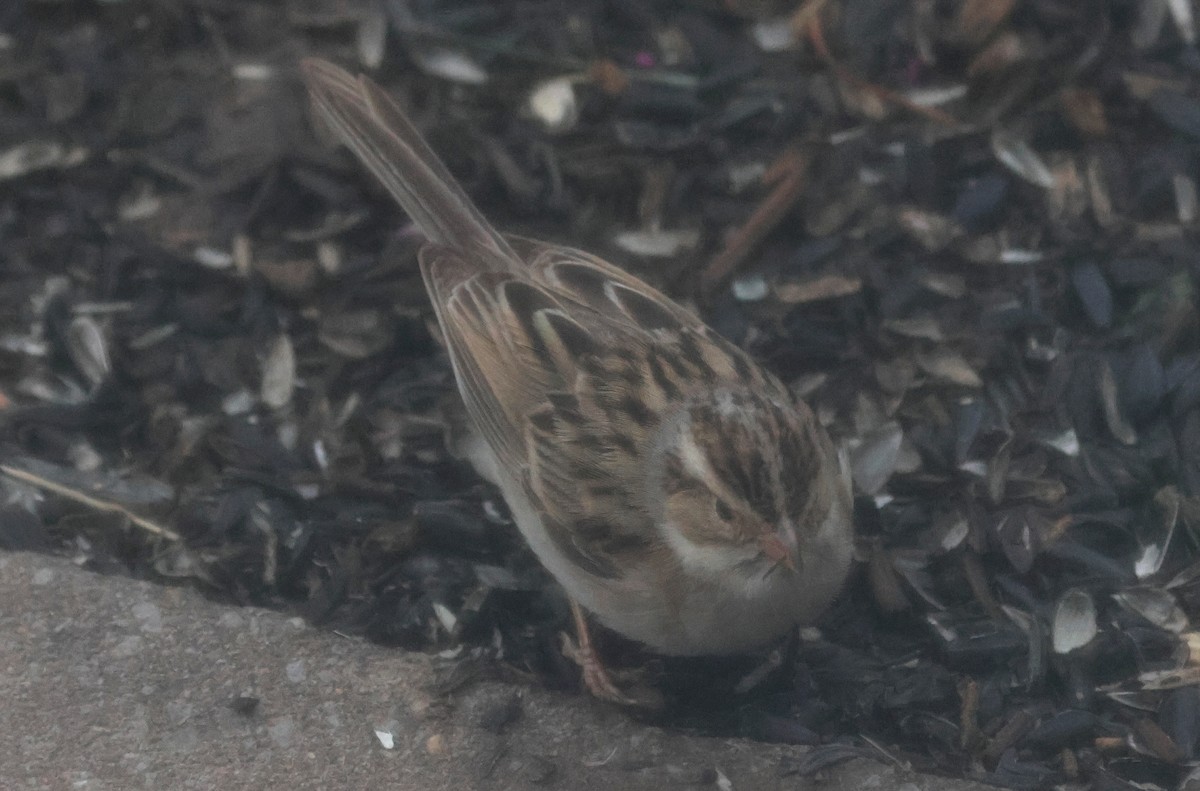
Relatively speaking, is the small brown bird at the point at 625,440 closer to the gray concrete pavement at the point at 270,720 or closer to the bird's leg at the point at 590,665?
the bird's leg at the point at 590,665

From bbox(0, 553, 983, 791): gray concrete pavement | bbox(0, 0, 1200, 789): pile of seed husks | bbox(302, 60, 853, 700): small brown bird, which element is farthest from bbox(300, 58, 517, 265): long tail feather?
bbox(0, 553, 983, 791): gray concrete pavement

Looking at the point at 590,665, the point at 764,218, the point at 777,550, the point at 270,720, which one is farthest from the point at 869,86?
the point at 270,720

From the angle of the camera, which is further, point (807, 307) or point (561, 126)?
point (561, 126)

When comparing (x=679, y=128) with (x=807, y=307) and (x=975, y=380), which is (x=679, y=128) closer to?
(x=807, y=307)

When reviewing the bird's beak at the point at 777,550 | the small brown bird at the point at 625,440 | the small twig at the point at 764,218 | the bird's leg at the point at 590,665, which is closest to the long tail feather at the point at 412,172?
the small brown bird at the point at 625,440

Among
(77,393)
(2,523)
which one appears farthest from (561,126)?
(2,523)

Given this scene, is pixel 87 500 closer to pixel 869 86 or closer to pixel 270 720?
pixel 270 720

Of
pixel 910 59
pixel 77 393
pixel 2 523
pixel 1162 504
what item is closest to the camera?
pixel 1162 504

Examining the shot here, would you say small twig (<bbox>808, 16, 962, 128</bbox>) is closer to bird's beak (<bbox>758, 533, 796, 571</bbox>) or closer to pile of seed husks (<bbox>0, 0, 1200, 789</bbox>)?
pile of seed husks (<bbox>0, 0, 1200, 789</bbox>)
